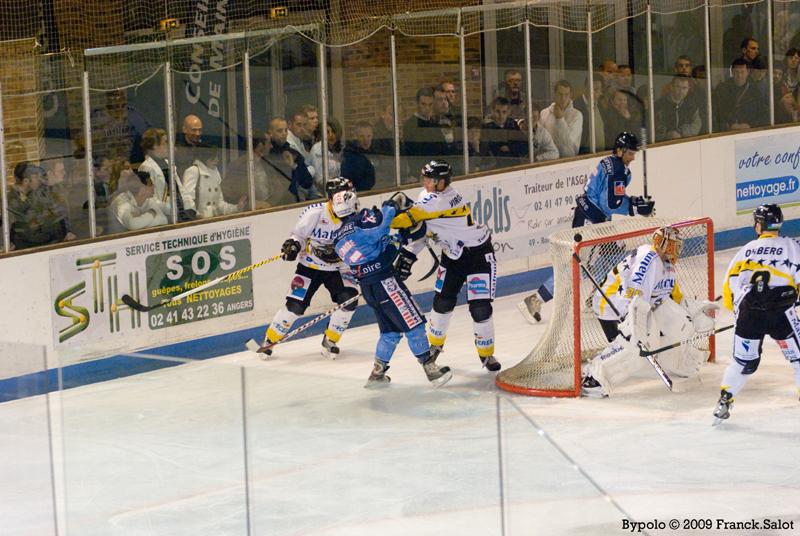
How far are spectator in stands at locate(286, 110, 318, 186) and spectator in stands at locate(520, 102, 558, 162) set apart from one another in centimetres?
192

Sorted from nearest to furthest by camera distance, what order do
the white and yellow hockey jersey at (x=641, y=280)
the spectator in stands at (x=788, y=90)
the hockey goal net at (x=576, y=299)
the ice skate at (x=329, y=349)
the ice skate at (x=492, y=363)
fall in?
the white and yellow hockey jersey at (x=641, y=280), the hockey goal net at (x=576, y=299), the ice skate at (x=492, y=363), the ice skate at (x=329, y=349), the spectator in stands at (x=788, y=90)

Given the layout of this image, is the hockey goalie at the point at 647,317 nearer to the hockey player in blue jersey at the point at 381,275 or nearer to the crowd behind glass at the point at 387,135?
the hockey player in blue jersey at the point at 381,275

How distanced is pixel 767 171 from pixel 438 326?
4926 mm

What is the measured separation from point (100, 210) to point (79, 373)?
3825 mm

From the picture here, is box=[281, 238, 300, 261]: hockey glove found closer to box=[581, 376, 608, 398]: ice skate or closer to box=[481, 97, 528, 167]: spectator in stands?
box=[581, 376, 608, 398]: ice skate

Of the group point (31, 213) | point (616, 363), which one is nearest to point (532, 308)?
point (616, 363)

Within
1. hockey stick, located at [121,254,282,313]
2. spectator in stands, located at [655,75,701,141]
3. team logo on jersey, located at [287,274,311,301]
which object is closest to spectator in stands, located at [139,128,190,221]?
hockey stick, located at [121,254,282,313]

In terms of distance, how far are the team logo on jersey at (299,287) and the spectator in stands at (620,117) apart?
3584 millimetres

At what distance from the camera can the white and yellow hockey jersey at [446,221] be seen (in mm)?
8156

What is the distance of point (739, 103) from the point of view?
12.3 m

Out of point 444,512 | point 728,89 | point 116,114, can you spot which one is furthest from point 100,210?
point 728,89

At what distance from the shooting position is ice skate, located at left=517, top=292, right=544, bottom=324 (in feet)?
31.7

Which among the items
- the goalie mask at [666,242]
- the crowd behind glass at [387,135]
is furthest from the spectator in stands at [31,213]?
the goalie mask at [666,242]

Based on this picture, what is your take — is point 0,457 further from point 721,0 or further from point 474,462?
point 721,0
